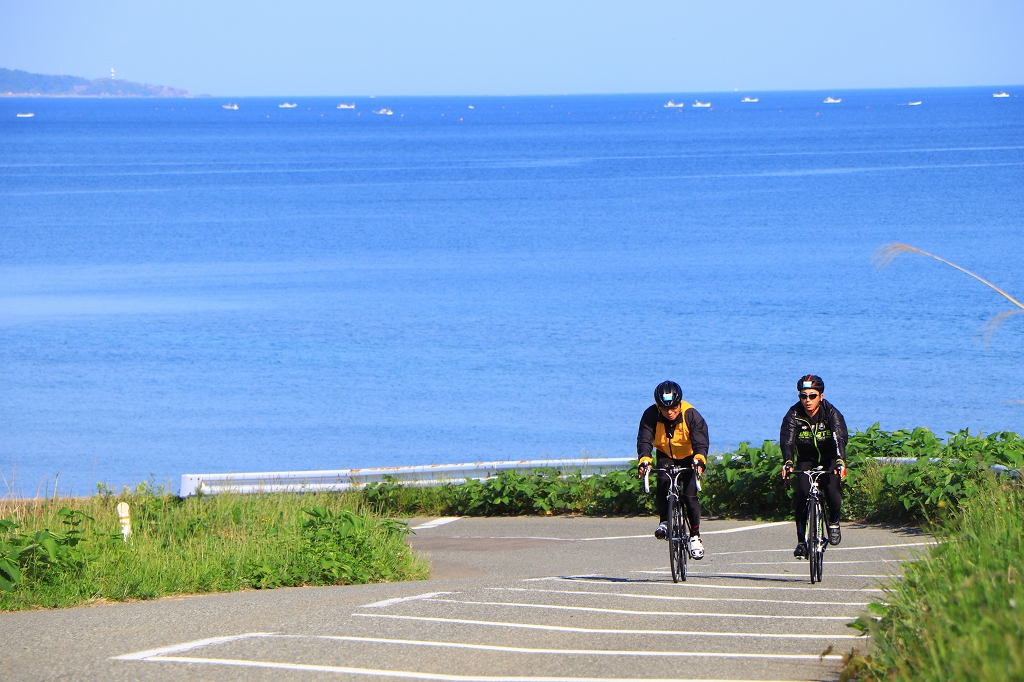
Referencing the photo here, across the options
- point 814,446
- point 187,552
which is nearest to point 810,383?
point 814,446

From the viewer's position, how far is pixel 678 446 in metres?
10.3

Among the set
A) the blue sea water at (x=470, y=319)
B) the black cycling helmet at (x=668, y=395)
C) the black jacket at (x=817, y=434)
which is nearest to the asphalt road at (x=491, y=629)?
the black jacket at (x=817, y=434)

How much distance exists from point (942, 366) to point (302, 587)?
33.6 meters

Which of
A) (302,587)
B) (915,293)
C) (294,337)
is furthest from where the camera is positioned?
(915,293)

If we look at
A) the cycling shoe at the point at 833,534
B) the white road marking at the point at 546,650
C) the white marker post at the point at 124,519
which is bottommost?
the white road marking at the point at 546,650

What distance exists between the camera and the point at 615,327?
1833 inches

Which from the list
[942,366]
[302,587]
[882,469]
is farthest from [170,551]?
[942,366]

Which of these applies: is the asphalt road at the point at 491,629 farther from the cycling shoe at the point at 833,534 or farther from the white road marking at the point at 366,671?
the cycling shoe at the point at 833,534

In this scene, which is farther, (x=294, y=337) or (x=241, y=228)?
(x=241, y=228)

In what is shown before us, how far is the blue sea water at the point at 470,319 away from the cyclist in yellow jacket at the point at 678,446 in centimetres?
384

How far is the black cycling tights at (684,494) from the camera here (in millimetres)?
10305

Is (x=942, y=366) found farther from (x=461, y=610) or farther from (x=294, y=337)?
(x=461, y=610)

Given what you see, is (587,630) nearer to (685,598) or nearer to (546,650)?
(546,650)

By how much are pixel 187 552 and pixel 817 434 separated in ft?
17.2
